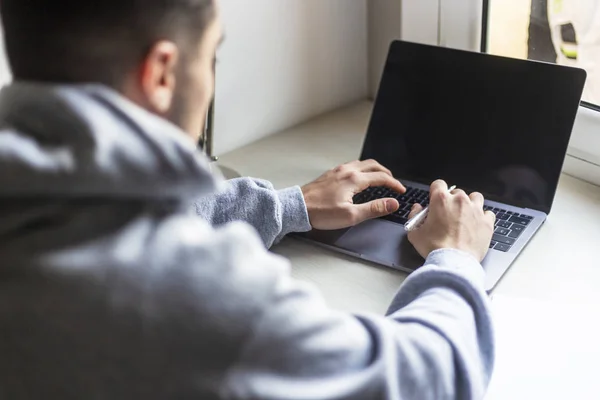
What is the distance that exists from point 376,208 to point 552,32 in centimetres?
47

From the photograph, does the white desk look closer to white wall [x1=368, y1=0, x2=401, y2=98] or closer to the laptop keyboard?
the laptop keyboard

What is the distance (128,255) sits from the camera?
52 centimetres

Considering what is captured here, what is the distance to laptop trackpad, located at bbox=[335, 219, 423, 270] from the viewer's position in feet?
3.26

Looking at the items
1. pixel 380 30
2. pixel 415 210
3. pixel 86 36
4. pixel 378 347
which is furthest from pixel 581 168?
pixel 86 36

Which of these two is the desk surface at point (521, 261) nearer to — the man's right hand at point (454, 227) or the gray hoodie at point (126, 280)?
the man's right hand at point (454, 227)

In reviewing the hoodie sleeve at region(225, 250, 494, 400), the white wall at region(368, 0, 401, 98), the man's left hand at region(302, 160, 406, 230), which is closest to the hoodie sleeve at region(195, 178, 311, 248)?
the man's left hand at region(302, 160, 406, 230)

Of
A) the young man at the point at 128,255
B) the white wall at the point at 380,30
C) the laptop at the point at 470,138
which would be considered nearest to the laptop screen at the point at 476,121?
the laptop at the point at 470,138

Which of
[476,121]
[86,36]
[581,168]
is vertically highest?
[86,36]

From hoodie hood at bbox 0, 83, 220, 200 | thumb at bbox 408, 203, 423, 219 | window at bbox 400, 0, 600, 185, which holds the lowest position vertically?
thumb at bbox 408, 203, 423, 219

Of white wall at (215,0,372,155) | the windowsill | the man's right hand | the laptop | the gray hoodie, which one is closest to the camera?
the gray hoodie

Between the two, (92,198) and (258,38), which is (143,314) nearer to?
(92,198)

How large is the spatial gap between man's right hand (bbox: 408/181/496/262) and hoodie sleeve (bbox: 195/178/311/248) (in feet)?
0.52

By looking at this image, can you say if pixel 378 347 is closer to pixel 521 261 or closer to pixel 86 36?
pixel 86 36

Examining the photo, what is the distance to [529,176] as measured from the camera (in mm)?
1112
